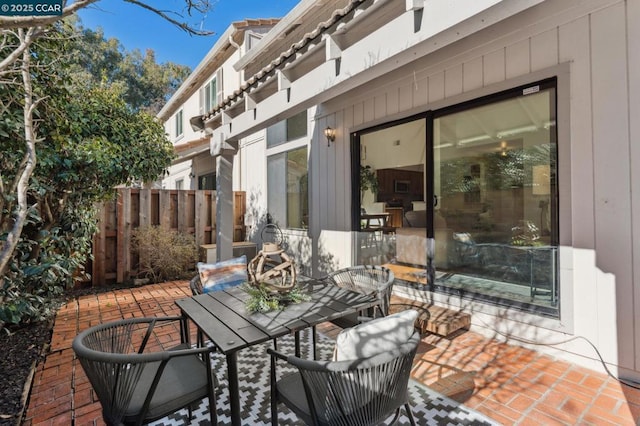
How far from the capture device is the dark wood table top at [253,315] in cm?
194

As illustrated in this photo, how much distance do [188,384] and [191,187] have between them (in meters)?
10.6

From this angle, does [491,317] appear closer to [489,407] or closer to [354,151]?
[489,407]

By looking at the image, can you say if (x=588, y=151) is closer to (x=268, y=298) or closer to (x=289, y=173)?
(x=268, y=298)

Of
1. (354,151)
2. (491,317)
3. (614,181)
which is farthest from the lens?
(354,151)

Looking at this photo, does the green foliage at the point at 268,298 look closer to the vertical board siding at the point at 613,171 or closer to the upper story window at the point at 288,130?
the vertical board siding at the point at 613,171

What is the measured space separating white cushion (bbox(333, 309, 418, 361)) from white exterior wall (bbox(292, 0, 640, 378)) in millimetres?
2199

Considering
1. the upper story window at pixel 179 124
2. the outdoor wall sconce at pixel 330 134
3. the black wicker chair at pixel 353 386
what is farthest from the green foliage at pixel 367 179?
the upper story window at pixel 179 124

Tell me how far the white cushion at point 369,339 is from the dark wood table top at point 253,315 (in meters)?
0.47

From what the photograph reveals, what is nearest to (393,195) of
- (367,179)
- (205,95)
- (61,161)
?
(367,179)

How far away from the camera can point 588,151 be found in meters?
2.74

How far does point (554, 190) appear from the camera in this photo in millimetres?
3016

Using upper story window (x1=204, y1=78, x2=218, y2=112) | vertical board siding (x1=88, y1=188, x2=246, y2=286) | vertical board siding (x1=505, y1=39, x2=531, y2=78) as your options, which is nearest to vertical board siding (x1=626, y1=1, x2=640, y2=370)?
vertical board siding (x1=505, y1=39, x2=531, y2=78)

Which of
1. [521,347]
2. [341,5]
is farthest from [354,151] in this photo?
[521,347]

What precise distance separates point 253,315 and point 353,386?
103 centimetres
